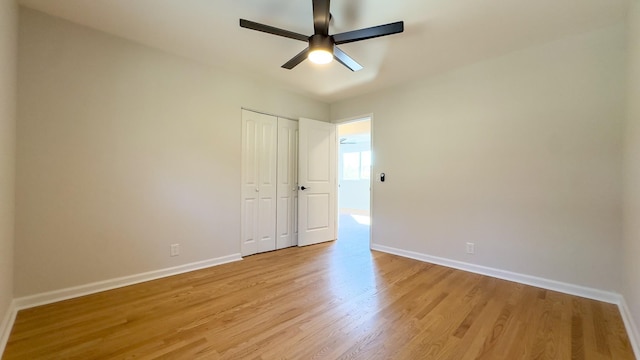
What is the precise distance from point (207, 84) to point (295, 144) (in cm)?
150

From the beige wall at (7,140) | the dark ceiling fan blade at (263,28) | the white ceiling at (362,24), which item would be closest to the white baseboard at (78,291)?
the beige wall at (7,140)

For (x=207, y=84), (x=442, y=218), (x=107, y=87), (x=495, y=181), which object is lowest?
(x=442, y=218)

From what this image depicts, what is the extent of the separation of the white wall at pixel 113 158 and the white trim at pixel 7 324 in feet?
0.50

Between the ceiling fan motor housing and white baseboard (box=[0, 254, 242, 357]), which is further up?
the ceiling fan motor housing

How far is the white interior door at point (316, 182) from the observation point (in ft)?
13.4

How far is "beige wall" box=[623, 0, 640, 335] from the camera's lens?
1.73 m

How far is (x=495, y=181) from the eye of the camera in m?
2.84

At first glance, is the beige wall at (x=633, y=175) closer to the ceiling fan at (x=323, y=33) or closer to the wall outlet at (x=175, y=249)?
the ceiling fan at (x=323, y=33)

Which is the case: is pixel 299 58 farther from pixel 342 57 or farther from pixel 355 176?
pixel 355 176

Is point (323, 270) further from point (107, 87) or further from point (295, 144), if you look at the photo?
point (107, 87)

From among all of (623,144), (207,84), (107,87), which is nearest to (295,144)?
(207,84)

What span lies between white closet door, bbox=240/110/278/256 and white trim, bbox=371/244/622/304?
6.22 feet

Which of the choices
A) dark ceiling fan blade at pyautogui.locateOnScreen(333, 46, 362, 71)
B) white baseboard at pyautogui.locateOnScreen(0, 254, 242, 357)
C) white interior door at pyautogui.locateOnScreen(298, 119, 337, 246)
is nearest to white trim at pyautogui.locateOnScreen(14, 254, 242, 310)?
white baseboard at pyautogui.locateOnScreen(0, 254, 242, 357)

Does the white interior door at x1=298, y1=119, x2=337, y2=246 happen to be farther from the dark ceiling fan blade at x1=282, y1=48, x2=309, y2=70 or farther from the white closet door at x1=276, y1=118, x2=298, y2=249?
the dark ceiling fan blade at x1=282, y1=48, x2=309, y2=70
